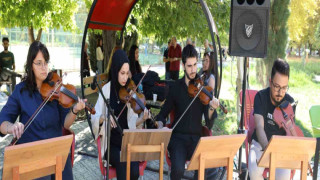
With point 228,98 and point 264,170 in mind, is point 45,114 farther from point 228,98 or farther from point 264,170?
point 228,98

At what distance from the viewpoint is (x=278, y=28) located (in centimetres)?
615

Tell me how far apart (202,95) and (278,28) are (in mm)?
3623

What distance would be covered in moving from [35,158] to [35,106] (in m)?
0.74

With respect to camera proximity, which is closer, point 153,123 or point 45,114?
point 45,114

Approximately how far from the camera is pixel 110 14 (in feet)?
17.0

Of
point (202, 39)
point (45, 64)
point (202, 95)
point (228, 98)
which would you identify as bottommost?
point (228, 98)

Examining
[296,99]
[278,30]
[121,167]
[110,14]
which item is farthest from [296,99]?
[121,167]

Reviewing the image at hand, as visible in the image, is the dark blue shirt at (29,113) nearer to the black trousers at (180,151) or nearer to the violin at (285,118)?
the black trousers at (180,151)

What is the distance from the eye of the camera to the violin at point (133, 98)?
10.4 ft

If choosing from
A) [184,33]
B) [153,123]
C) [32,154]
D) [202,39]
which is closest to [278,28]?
[202,39]

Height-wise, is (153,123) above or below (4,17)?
below

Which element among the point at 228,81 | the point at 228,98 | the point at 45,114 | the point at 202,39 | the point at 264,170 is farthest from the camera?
the point at 228,81

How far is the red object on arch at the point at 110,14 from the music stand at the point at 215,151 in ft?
9.56

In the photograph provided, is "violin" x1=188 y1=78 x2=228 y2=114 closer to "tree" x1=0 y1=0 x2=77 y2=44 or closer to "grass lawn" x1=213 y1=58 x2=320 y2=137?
"grass lawn" x1=213 y1=58 x2=320 y2=137
